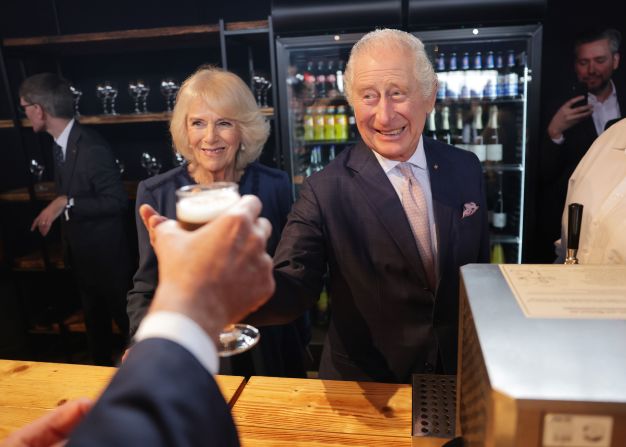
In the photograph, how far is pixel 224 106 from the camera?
6.87ft

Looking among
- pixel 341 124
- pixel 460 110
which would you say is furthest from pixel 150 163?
pixel 460 110

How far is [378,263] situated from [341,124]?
2009 millimetres

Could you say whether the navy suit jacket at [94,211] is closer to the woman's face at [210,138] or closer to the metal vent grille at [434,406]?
the woman's face at [210,138]

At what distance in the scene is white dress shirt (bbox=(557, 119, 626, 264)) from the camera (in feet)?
3.90

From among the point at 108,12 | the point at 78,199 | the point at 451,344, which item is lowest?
the point at 451,344

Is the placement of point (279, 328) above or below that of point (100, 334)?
above

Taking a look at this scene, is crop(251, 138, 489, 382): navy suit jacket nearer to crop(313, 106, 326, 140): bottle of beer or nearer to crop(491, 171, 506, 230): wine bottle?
crop(313, 106, 326, 140): bottle of beer

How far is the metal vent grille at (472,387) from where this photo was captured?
0.57 metres

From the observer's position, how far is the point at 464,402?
0.80m

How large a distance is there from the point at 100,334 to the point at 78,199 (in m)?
1.01

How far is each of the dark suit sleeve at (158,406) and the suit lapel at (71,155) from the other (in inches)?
121

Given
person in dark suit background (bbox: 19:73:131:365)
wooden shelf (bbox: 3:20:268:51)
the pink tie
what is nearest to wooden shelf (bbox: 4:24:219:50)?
wooden shelf (bbox: 3:20:268:51)

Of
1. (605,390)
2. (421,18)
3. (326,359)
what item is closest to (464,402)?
(605,390)

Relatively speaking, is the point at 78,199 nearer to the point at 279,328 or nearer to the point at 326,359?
the point at 279,328
